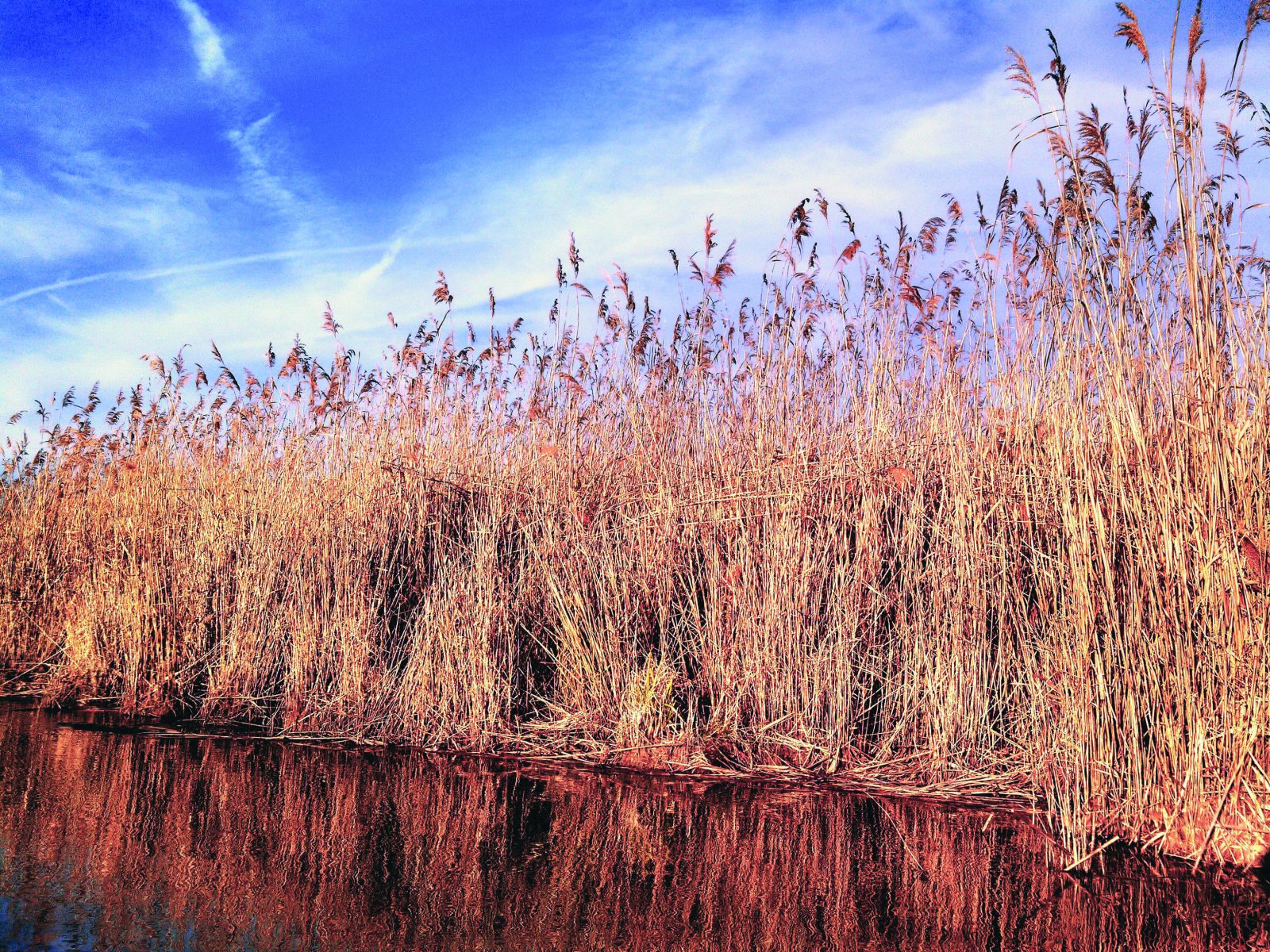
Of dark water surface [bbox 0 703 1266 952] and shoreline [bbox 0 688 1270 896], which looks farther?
shoreline [bbox 0 688 1270 896]

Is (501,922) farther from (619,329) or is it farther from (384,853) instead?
(619,329)

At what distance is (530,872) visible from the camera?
2.52m

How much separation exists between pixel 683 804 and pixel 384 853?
1084mm

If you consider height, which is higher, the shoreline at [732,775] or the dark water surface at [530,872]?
the shoreline at [732,775]

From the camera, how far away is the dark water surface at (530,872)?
2.12 metres

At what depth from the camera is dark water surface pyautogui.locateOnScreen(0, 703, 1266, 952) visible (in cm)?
212

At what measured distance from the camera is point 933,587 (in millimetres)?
3529

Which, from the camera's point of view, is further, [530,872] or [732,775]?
[732,775]

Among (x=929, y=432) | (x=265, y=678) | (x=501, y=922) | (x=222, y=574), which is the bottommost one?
(x=501, y=922)

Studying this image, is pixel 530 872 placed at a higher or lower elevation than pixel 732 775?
lower

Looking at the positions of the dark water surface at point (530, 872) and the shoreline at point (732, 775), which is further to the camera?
the shoreline at point (732, 775)

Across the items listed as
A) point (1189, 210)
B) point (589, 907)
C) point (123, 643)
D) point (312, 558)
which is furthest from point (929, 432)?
point (123, 643)

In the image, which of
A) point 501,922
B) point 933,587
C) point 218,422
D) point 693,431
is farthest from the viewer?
point 218,422

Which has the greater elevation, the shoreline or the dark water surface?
Answer: the shoreline
